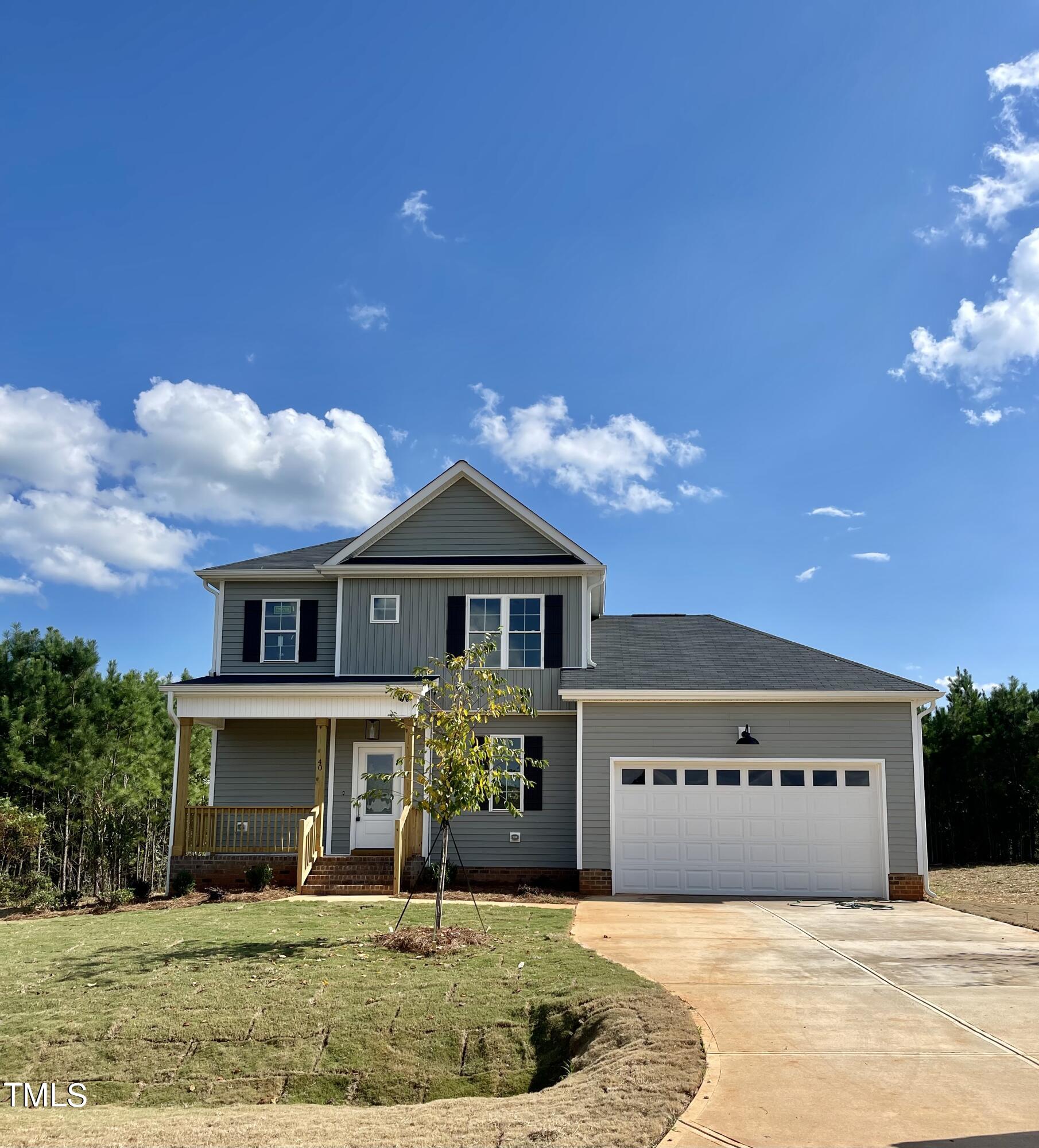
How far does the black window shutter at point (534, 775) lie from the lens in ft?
57.0

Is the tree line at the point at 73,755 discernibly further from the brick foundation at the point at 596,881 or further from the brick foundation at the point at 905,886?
the brick foundation at the point at 905,886

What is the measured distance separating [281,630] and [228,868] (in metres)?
5.06

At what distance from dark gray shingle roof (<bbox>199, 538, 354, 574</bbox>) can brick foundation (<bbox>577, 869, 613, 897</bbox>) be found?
27.1 ft

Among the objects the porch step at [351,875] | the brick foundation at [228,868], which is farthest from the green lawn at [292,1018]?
the brick foundation at [228,868]

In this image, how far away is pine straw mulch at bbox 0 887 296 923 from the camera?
14.2 m

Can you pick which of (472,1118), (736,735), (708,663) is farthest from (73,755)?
(472,1118)

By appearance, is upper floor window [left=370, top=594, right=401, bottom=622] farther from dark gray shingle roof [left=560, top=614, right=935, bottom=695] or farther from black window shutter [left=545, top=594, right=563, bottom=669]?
dark gray shingle roof [left=560, top=614, right=935, bottom=695]

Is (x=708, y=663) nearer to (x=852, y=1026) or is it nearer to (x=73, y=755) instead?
(x=852, y=1026)

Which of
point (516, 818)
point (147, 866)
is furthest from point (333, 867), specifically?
point (147, 866)

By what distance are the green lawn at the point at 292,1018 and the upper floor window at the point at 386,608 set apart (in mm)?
8823

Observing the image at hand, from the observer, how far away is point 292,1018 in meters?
7.47

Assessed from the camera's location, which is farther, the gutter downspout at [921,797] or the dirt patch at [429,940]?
the gutter downspout at [921,797]

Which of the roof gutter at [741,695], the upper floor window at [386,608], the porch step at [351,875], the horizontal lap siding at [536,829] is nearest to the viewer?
the porch step at [351,875]

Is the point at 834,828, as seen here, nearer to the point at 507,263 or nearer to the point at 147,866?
the point at 507,263
